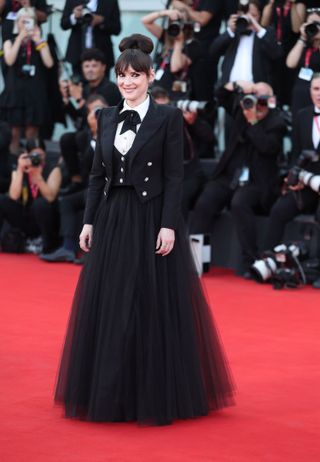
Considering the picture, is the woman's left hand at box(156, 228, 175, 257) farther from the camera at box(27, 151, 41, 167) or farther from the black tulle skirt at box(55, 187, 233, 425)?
the camera at box(27, 151, 41, 167)

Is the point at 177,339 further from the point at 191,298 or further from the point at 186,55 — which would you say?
the point at 186,55

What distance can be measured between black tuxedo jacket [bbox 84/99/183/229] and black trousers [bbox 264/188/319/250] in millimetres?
3849

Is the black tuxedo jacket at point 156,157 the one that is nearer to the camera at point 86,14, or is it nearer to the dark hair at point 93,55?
the dark hair at point 93,55

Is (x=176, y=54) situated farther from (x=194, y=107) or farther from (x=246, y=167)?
(x=246, y=167)

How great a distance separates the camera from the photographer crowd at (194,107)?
27.6 ft

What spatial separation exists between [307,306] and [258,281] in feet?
3.26

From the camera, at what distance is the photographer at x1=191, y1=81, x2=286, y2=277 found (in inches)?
331

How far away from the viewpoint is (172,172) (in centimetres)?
439

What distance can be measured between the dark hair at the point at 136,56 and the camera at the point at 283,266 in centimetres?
379

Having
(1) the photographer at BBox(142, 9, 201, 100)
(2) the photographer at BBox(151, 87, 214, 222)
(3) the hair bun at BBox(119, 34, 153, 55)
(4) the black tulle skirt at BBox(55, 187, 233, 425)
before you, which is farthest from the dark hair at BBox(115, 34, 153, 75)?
(1) the photographer at BBox(142, 9, 201, 100)

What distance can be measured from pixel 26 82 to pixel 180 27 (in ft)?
6.08

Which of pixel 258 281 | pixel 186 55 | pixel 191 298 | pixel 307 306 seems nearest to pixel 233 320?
pixel 307 306

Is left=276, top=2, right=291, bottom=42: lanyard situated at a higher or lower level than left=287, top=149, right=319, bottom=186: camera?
higher

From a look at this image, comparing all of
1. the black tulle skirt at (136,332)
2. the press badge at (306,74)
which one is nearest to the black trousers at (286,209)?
the press badge at (306,74)
